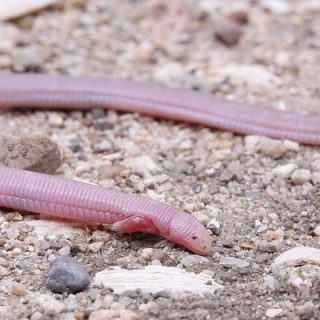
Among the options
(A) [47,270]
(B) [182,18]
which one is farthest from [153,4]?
(A) [47,270]

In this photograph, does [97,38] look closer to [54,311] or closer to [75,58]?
A: [75,58]

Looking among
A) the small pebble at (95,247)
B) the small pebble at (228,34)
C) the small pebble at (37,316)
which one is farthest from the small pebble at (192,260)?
the small pebble at (228,34)

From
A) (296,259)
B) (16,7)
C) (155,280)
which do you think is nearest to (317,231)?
(296,259)

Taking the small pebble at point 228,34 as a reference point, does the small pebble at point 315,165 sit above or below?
above

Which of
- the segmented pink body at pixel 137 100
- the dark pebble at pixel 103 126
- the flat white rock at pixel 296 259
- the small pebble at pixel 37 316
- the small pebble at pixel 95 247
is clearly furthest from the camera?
the dark pebble at pixel 103 126

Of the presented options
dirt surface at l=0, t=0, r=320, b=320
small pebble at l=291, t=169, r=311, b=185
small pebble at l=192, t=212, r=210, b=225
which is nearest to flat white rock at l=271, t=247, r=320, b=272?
dirt surface at l=0, t=0, r=320, b=320

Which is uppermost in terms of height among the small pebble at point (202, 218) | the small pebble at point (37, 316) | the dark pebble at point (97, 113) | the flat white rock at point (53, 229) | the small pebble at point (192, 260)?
the small pebble at point (37, 316)

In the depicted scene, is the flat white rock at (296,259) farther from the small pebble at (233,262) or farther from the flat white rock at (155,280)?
the flat white rock at (155,280)

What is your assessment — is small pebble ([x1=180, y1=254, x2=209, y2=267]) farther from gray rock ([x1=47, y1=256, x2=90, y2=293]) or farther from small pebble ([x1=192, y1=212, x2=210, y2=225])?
gray rock ([x1=47, y1=256, x2=90, y2=293])
